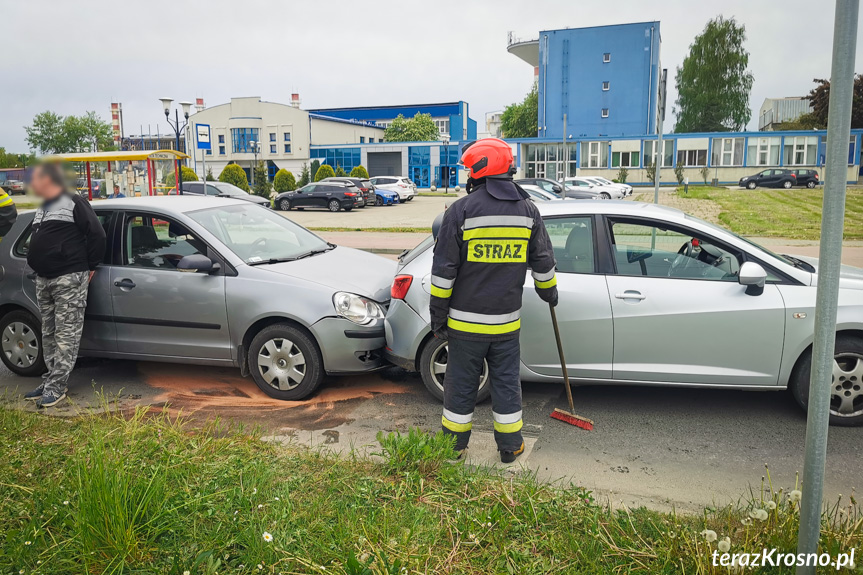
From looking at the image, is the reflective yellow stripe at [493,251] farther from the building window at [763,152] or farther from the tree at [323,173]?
the building window at [763,152]

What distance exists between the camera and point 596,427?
5.11m

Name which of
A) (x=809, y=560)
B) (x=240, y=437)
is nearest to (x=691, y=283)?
(x=809, y=560)

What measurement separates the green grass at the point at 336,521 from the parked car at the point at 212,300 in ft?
5.26

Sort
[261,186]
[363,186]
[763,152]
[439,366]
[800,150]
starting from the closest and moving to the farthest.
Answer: [439,366], [363,186], [261,186], [800,150], [763,152]

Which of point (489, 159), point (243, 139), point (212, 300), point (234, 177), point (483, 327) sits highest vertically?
point (243, 139)

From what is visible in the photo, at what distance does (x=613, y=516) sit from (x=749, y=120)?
71.0 metres

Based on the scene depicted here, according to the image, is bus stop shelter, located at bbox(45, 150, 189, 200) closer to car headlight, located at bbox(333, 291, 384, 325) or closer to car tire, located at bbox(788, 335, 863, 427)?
car headlight, located at bbox(333, 291, 384, 325)

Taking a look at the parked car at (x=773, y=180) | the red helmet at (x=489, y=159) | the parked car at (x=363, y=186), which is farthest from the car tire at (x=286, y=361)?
the parked car at (x=773, y=180)

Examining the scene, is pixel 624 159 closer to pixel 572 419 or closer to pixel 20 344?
pixel 572 419

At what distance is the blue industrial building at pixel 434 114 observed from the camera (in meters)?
88.1

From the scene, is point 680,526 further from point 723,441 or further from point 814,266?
point 814,266

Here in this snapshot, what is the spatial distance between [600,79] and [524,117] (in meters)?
21.2

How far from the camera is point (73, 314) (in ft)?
18.7

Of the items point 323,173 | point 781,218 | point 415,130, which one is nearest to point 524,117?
point 415,130
